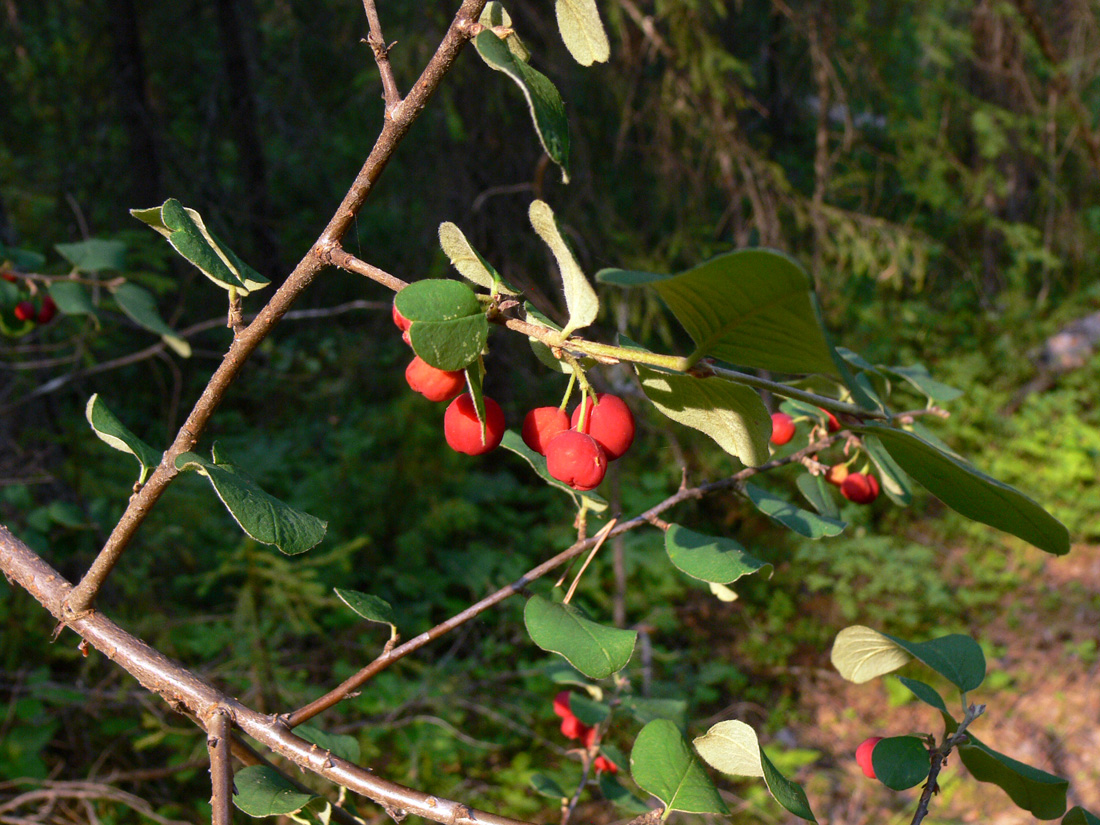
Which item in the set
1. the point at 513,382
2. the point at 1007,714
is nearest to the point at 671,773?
the point at 1007,714

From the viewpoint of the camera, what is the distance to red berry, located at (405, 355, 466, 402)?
529 mm

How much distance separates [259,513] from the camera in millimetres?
479

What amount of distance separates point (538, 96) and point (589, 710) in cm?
78

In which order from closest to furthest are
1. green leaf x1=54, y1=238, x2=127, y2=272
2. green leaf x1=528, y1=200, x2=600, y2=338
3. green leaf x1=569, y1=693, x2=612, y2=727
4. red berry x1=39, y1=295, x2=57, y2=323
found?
1. green leaf x1=528, y1=200, x2=600, y2=338
2. green leaf x1=569, y1=693, x2=612, y2=727
3. green leaf x1=54, y1=238, x2=127, y2=272
4. red berry x1=39, y1=295, x2=57, y2=323

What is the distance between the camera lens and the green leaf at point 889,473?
0.75 meters

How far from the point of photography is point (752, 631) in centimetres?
377

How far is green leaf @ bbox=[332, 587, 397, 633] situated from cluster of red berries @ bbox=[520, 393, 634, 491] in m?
0.19

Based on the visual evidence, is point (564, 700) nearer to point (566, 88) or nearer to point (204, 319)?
point (566, 88)

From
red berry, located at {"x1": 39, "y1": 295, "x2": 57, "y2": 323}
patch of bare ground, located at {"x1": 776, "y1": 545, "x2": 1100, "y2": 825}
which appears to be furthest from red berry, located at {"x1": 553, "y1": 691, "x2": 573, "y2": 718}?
patch of bare ground, located at {"x1": 776, "y1": 545, "x2": 1100, "y2": 825}

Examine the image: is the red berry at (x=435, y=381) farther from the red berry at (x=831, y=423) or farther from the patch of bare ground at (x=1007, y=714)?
the patch of bare ground at (x=1007, y=714)

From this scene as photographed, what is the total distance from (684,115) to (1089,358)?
365 cm

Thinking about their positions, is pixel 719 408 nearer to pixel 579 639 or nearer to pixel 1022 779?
pixel 579 639

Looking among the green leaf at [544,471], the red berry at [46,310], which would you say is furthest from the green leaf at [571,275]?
the red berry at [46,310]

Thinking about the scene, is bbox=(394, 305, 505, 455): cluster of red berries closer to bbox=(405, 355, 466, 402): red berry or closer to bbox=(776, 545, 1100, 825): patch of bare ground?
bbox=(405, 355, 466, 402): red berry
